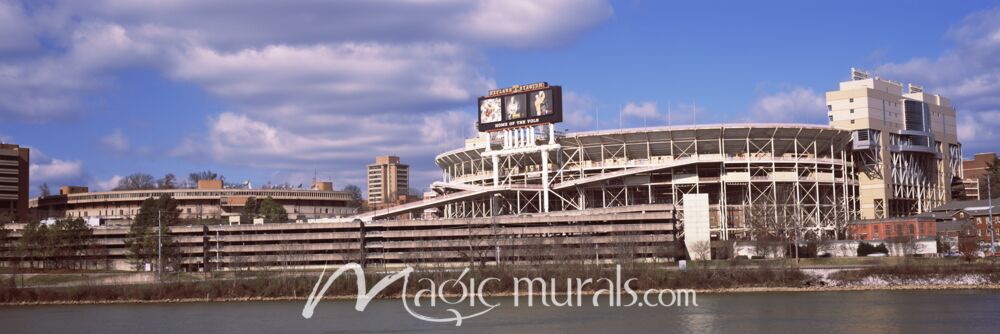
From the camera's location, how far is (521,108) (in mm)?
150375

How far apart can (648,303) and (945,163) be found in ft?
411

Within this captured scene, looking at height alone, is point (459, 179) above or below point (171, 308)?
above

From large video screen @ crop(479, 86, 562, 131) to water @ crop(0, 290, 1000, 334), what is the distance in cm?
5258

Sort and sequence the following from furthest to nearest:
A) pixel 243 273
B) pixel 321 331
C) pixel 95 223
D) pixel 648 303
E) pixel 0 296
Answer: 1. pixel 95 223
2. pixel 243 273
3. pixel 0 296
4. pixel 648 303
5. pixel 321 331

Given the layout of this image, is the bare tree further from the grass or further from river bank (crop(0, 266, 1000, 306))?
the grass

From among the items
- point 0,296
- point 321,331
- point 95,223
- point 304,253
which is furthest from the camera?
point 95,223

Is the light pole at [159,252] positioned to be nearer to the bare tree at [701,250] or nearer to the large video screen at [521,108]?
the large video screen at [521,108]

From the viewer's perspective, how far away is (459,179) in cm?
18588

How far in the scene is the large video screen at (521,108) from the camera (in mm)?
146625

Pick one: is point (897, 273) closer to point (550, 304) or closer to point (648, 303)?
point (648, 303)

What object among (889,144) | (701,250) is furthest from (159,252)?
(889,144)

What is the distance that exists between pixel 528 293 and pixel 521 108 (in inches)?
2017

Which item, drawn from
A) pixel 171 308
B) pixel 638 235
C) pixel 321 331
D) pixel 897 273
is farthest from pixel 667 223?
pixel 321 331

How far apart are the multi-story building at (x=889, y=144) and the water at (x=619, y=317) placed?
79.0m
